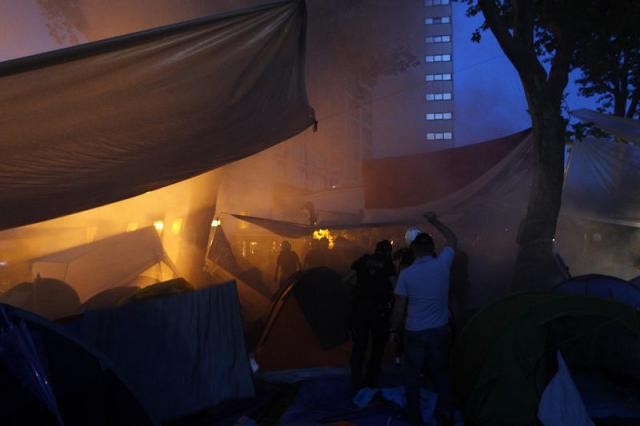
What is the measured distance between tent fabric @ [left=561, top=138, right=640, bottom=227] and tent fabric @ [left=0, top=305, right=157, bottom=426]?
9.85m

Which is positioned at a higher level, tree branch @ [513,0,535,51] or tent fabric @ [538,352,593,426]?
tree branch @ [513,0,535,51]

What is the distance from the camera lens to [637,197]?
968 cm

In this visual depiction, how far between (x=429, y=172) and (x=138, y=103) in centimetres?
898

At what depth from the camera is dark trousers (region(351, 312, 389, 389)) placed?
4660 millimetres

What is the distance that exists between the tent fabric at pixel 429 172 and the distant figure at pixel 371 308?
6121mm

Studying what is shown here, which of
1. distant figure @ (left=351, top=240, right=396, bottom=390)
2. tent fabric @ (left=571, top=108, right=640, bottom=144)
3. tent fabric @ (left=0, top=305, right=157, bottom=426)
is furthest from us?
tent fabric @ (left=571, top=108, right=640, bottom=144)

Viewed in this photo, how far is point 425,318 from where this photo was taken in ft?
12.5

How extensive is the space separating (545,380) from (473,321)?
0.80 metres

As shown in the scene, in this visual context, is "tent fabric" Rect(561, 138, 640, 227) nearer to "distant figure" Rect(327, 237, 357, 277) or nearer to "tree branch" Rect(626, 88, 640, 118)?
"tree branch" Rect(626, 88, 640, 118)

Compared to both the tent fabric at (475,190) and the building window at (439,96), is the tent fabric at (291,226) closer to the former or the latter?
the tent fabric at (475,190)

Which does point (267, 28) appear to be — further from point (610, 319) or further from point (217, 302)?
point (610, 319)

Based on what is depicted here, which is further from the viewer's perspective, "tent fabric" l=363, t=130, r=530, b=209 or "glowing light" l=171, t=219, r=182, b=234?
"tent fabric" l=363, t=130, r=530, b=209

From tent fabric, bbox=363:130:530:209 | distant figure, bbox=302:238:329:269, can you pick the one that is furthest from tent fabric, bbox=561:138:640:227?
distant figure, bbox=302:238:329:269

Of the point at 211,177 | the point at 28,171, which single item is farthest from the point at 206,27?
the point at 211,177
